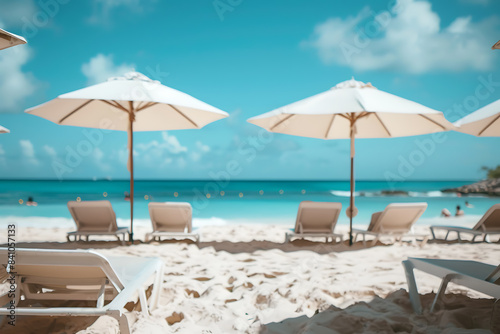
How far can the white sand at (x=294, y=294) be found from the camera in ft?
6.34

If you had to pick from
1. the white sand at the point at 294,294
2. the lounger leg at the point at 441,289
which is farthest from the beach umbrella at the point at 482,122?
the lounger leg at the point at 441,289

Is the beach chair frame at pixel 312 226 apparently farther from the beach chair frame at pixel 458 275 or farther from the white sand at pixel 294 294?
the beach chair frame at pixel 458 275

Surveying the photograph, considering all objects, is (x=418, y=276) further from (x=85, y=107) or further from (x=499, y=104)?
(x=85, y=107)

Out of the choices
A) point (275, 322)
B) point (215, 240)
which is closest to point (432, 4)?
point (215, 240)

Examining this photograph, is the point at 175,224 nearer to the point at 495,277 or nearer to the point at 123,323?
the point at 123,323

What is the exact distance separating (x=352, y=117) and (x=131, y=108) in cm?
345

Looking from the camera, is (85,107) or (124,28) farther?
(124,28)

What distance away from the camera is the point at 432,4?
28453 millimetres

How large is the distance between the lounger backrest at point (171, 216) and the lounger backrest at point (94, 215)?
574 millimetres

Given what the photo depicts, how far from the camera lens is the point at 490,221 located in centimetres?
530

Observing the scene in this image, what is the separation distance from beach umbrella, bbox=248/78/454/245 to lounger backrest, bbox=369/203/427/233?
1.38ft

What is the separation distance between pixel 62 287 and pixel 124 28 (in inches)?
1362

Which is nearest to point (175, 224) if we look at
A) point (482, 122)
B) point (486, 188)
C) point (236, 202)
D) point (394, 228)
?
point (394, 228)

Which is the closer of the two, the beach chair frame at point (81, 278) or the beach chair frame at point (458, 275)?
the beach chair frame at point (81, 278)
